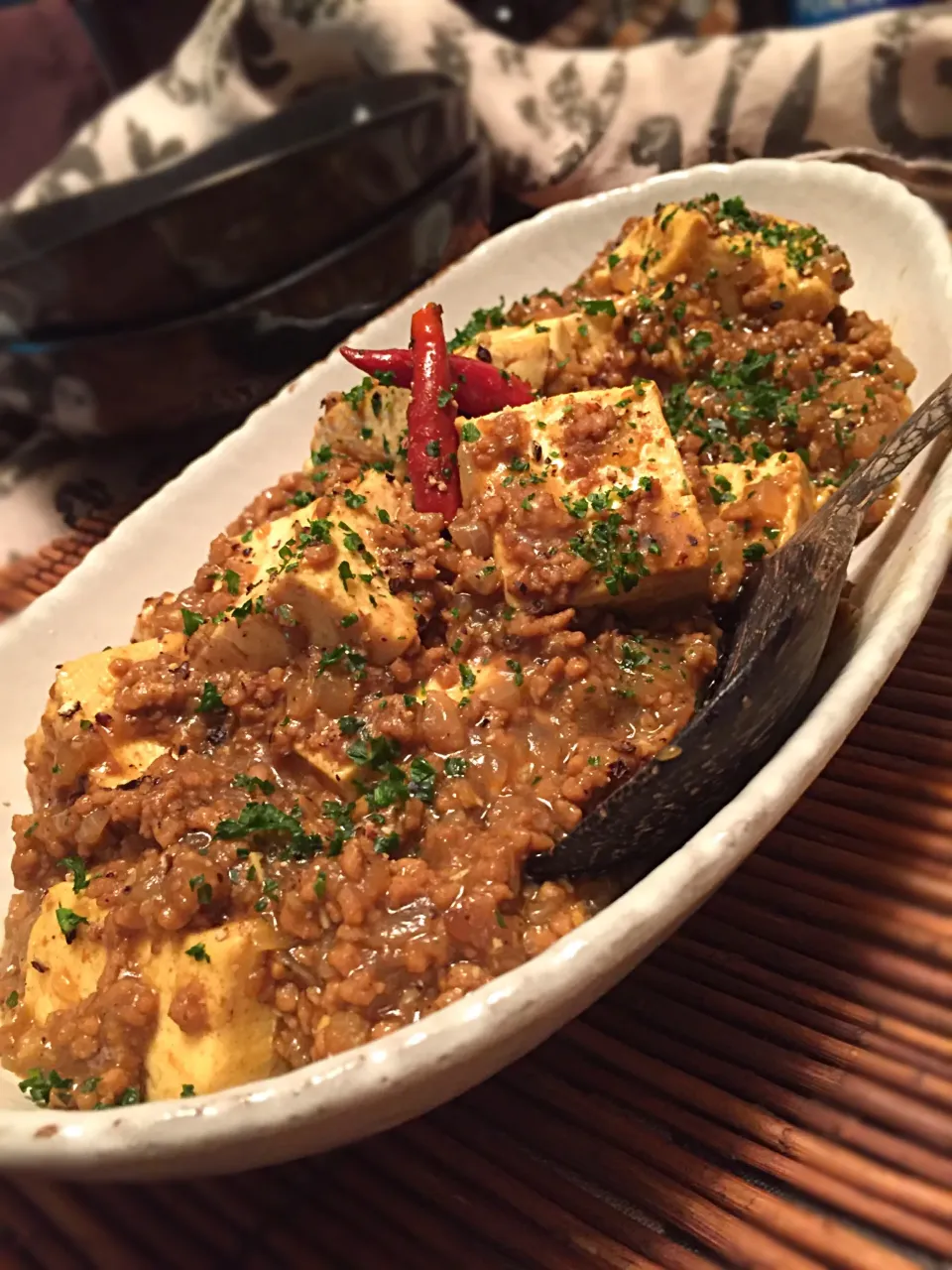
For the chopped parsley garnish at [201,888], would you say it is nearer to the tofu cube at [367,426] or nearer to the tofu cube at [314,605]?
the tofu cube at [314,605]

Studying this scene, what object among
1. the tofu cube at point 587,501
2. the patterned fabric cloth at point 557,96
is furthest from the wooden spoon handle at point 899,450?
the patterned fabric cloth at point 557,96

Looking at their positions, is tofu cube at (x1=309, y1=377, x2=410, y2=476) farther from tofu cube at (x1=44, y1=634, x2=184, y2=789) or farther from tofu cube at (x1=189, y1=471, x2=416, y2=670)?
tofu cube at (x1=44, y1=634, x2=184, y2=789)

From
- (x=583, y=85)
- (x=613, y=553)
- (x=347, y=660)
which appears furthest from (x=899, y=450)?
(x=583, y=85)

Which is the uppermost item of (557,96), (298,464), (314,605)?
(557,96)

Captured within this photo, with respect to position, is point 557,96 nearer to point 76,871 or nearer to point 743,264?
point 743,264

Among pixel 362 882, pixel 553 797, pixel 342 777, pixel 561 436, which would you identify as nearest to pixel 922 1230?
pixel 553 797
